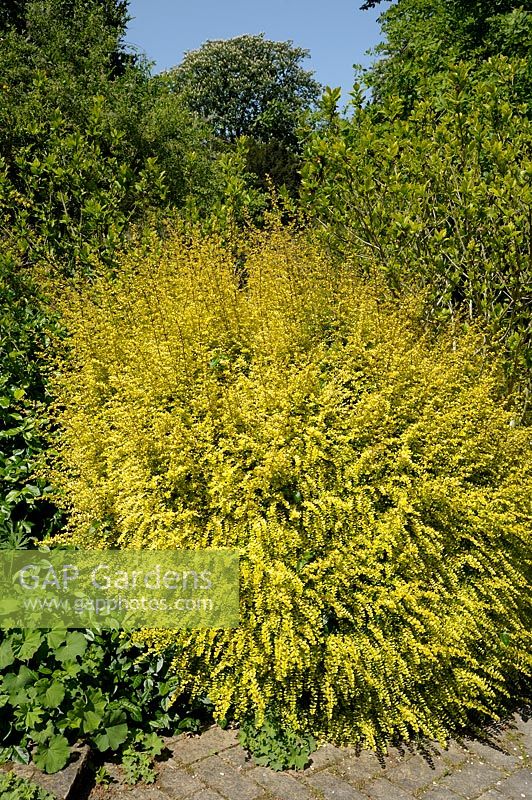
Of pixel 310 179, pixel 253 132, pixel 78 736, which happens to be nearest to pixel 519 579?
pixel 78 736

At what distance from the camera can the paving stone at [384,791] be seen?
271 centimetres

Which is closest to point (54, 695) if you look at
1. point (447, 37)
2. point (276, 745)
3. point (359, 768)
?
point (276, 745)

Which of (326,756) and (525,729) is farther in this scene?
(525,729)

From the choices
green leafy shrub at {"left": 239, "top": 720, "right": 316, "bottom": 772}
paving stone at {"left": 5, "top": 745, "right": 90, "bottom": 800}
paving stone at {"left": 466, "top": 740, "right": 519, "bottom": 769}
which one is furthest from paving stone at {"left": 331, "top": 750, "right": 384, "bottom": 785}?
paving stone at {"left": 5, "top": 745, "right": 90, "bottom": 800}

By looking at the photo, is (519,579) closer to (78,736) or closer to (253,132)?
(78,736)

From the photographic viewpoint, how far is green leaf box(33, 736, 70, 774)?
2566 mm

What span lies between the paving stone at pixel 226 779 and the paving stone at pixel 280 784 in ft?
0.11

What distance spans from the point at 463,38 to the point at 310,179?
3.43 meters

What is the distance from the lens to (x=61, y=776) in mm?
→ 2561

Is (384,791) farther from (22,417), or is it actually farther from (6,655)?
(22,417)

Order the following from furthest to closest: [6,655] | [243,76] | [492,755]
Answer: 1. [243,76]
2. [492,755]
3. [6,655]

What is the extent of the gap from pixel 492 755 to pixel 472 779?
218 mm

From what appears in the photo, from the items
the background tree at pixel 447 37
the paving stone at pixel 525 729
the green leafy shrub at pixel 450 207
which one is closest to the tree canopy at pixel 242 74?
the background tree at pixel 447 37

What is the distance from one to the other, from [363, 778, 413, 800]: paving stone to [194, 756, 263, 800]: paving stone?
41 cm
